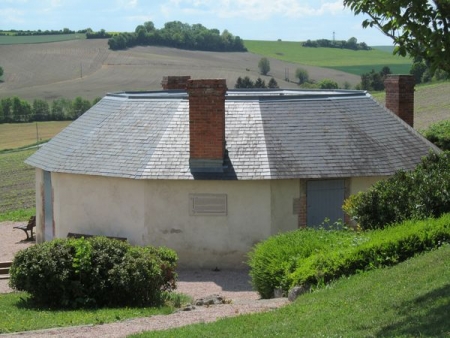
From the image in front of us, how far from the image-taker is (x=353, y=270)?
14.6 m

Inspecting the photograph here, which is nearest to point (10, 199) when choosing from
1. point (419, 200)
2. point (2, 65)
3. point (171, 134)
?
point (171, 134)

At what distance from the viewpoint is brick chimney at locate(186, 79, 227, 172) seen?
2209 centimetres

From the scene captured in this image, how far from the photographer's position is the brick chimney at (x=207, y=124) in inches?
870

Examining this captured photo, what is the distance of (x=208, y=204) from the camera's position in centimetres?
2209

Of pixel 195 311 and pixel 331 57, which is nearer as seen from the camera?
pixel 195 311

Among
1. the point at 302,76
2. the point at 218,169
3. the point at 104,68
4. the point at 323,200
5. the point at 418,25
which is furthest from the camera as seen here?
the point at 104,68

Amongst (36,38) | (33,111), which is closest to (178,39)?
(36,38)

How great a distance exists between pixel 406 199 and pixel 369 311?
5.96m

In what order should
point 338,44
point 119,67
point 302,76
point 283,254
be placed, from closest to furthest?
point 283,254, point 302,76, point 119,67, point 338,44

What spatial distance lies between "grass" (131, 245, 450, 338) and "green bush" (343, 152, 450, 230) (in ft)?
8.52

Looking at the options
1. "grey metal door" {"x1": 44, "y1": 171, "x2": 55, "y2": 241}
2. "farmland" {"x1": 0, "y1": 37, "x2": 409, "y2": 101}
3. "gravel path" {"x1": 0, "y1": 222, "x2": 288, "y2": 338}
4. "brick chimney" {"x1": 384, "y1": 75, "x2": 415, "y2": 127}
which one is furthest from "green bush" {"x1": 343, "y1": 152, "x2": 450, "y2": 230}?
"farmland" {"x1": 0, "y1": 37, "x2": 409, "y2": 101}

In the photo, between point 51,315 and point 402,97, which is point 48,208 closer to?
point 51,315

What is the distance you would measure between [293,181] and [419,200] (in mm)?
5814

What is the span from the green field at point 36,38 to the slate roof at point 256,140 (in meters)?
82.9
